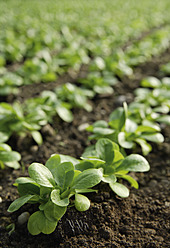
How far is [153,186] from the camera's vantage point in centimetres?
182

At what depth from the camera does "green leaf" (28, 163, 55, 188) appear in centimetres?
135

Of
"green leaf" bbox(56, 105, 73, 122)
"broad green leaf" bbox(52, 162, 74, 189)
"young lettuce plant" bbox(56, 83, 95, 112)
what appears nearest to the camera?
"broad green leaf" bbox(52, 162, 74, 189)

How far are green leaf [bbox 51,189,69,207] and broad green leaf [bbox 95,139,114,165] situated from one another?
0.39m

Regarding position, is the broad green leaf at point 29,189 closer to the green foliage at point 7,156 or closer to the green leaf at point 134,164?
the green foliage at point 7,156

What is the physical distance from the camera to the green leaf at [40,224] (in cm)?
133

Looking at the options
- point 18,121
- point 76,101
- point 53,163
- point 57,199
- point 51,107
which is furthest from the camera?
point 76,101

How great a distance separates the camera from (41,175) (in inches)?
54.3

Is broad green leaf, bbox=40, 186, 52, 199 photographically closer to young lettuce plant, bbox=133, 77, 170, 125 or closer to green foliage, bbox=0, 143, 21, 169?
green foliage, bbox=0, 143, 21, 169

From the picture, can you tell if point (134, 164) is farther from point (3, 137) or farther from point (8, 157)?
point (3, 137)

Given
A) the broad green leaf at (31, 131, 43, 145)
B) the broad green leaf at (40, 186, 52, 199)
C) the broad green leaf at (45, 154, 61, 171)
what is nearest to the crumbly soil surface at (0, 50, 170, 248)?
the broad green leaf at (31, 131, 43, 145)

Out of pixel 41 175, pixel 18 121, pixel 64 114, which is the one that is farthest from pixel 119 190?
pixel 64 114

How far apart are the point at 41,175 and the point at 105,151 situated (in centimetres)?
45

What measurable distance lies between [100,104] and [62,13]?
188 inches

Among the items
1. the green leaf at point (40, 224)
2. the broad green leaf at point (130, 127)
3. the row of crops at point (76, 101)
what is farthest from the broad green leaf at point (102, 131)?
the green leaf at point (40, 224)
